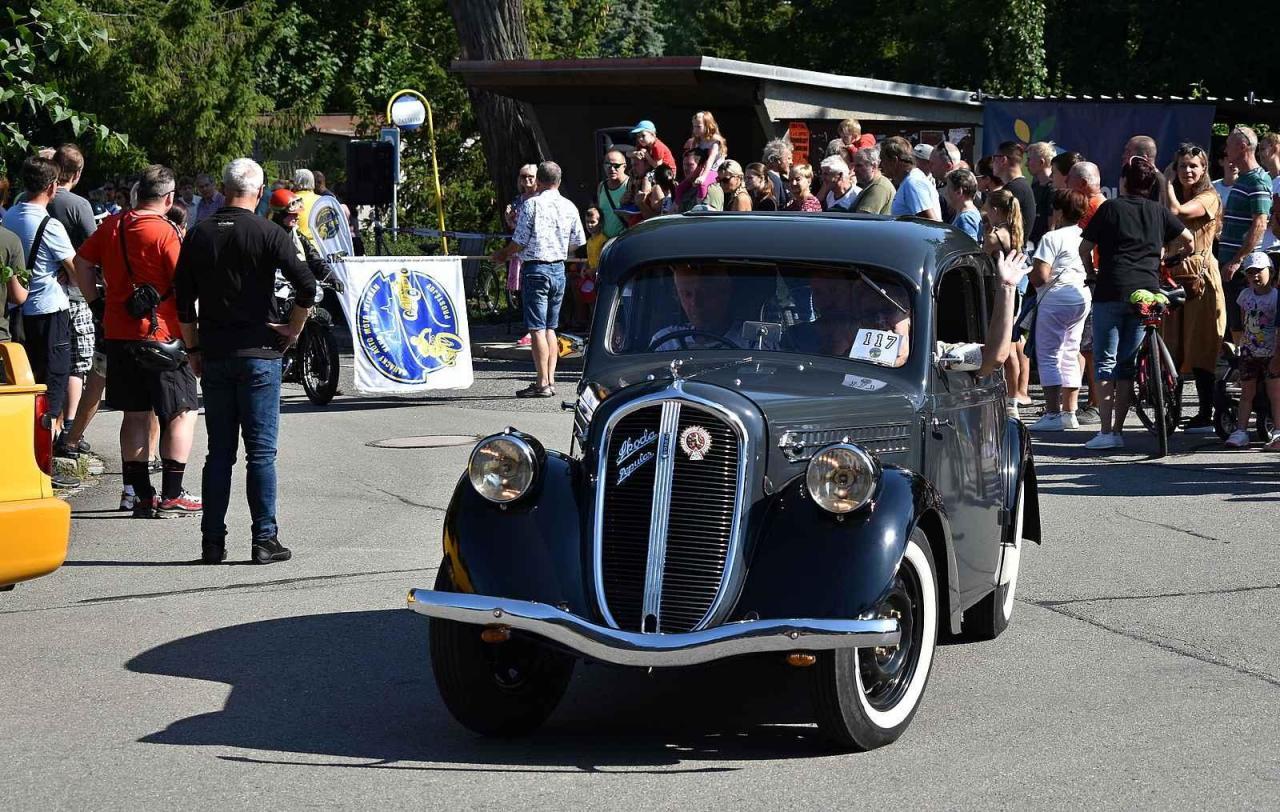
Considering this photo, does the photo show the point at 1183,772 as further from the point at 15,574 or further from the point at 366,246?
the point at 366,246

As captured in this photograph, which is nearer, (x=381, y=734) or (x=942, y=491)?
(x=381, y=734)

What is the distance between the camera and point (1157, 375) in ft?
42.2

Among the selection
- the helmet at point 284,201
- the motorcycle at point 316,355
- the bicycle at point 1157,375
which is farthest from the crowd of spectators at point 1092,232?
the helmet at point 284,201

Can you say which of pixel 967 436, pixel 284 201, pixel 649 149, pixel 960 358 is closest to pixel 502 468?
pixel 960 358

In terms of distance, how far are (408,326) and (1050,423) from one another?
5.57 metres

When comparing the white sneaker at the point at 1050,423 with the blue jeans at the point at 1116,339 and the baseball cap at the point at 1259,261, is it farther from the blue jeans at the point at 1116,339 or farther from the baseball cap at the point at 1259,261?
the baseball cap at the point at 1259,261

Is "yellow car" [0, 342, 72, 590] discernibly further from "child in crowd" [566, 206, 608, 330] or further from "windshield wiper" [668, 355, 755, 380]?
"child in crowd" [566, 206, 608, 330]

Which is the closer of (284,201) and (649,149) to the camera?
(284,201)

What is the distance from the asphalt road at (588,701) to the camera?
17.9 ft

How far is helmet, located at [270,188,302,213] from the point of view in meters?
16.7

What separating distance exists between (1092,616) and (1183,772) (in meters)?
2.44

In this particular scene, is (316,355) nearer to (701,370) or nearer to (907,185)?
(907,185)

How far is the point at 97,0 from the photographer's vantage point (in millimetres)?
35375

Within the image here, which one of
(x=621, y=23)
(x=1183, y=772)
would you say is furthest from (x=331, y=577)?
(x=621, y=23)
